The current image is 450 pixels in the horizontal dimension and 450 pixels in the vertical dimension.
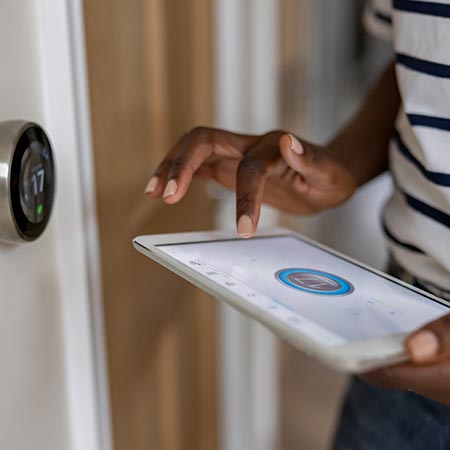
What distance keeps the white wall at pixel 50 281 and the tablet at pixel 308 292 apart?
0.36 feet


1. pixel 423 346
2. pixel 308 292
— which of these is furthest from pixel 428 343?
pixel 308 292

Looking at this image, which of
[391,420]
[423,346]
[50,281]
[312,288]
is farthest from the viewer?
[391,420]

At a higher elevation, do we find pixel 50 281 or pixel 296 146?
pixel 296 146

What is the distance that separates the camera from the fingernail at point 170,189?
0.53m

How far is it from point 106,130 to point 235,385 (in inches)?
26.0

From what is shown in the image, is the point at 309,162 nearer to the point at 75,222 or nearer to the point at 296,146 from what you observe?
the point at 296,146

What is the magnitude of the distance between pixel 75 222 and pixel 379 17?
1.46 ft

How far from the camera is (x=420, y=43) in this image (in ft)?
1.94

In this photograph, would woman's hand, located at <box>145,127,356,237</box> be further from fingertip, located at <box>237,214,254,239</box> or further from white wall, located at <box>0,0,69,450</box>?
white wall, located at <box>0,0,69,450</box>

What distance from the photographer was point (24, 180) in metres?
0.48

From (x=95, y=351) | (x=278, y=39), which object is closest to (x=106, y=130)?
(x=95, y=351)

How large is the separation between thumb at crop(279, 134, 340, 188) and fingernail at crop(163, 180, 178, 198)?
10 cm

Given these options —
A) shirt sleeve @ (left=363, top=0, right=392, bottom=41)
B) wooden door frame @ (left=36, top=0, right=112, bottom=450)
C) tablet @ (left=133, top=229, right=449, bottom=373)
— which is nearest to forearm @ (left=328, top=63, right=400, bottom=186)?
shirt sleeve @ (left=363, top=0, right=392, bottom=41)

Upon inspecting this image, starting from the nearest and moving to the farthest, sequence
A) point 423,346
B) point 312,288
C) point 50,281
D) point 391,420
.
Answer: point 423,346
point 312,288
point 50,281
point 391,420
